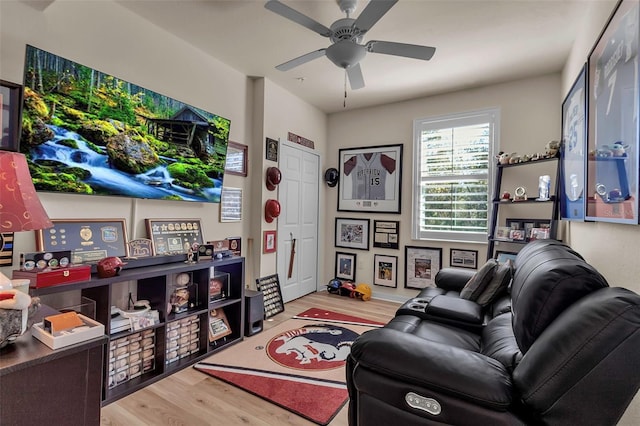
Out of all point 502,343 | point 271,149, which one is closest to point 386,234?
point 271,149

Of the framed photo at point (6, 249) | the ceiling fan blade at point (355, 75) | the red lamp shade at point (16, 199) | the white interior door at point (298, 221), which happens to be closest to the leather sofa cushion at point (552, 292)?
the red lamp shade at point (16, 199)

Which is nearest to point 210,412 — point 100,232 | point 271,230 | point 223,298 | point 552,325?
point 223,298

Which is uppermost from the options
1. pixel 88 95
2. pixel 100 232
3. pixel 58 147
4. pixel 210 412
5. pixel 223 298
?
pixel 88 95

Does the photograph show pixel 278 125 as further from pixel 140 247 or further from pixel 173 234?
pixel 140 247

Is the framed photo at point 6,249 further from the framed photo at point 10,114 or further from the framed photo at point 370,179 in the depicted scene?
the framed photo at point 370,179

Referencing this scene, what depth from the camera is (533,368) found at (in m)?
1.01

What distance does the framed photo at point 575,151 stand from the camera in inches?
82.3

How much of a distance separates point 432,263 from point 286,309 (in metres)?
2.04

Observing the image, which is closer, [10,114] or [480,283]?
[10,114]

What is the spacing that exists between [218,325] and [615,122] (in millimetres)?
3092

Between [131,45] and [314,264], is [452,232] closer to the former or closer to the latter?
[314,264]

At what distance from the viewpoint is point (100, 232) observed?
2.27m

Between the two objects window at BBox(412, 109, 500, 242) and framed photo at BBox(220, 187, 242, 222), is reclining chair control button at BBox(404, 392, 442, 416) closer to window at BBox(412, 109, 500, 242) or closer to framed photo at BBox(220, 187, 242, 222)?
framed photo at BBox(220, 187, 242, 222)

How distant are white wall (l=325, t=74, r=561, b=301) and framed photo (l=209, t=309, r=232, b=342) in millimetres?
2326
